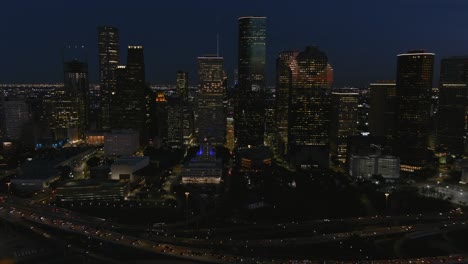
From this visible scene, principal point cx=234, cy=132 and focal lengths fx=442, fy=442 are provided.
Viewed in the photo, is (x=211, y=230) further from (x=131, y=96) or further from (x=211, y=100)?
(x=131, y=96)

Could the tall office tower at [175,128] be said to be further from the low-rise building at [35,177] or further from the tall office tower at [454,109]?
the tall office tower at [454,109]

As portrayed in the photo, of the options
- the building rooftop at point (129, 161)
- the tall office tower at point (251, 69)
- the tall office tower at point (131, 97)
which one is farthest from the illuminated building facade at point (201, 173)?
the tall office tower at point (131, 97)

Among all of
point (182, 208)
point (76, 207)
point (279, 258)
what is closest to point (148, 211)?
point (182, 208)

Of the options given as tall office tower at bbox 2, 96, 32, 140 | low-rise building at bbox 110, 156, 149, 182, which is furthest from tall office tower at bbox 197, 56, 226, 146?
tall office tower at bbox 2, 96, 32, 140

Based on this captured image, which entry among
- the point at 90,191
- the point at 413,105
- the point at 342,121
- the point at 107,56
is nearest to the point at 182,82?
the point at 107,56

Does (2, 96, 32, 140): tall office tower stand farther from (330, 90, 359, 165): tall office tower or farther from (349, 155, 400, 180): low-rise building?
(349, 155, 400, 180): low-rise building
